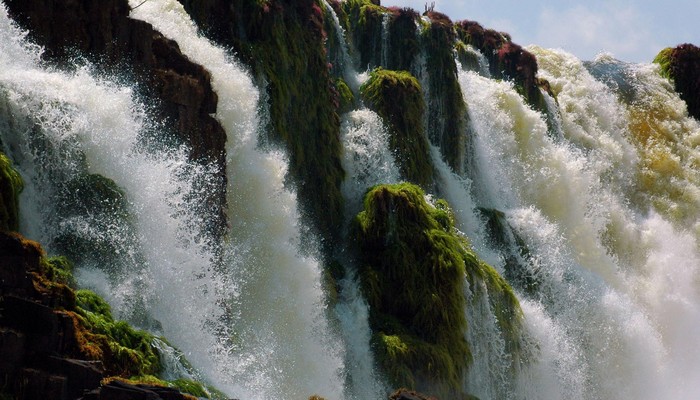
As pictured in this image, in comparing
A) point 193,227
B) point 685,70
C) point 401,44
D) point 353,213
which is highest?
point 685,70

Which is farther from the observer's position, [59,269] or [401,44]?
[401,44]

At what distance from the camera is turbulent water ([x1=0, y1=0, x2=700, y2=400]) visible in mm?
16469

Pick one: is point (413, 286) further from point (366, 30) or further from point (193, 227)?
point (366, 30)

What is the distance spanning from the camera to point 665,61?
4562 cm

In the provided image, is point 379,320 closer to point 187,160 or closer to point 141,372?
point 187,160

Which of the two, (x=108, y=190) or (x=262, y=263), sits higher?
(x=262, y=263)

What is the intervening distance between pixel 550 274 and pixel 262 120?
9289 mm

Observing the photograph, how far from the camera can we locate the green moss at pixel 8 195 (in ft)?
46.4

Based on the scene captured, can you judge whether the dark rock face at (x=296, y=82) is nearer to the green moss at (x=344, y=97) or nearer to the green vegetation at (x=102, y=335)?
the green moss at (x=344, y=97)

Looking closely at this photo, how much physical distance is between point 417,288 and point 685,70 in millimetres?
25194

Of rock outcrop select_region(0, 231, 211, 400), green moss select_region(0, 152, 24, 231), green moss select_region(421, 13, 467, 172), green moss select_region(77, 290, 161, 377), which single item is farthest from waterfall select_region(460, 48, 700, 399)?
rock outcrop select_region(0, 231, 211, 400)

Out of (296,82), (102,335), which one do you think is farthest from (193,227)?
(296,82)

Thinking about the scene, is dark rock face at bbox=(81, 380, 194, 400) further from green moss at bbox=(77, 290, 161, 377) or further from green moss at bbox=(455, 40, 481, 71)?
green moss at bbox=(455, 40, 481, 71)

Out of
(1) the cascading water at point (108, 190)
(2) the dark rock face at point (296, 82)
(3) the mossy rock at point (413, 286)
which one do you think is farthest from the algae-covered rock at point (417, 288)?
(1) the cascading water at point (108, 190)
